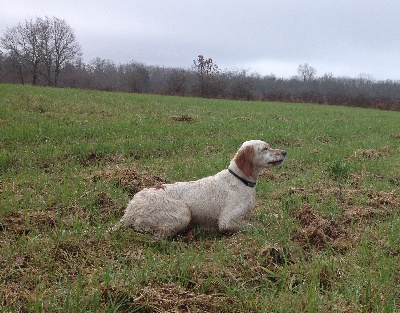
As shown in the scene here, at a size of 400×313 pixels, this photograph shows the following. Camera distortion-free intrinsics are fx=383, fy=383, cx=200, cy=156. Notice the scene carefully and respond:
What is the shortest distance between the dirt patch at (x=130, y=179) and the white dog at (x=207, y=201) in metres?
1.40

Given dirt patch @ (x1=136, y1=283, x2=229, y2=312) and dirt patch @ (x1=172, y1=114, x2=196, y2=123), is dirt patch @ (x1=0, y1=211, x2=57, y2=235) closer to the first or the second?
dirt patch @ (x1=136, y1=283, x2=229, y2=312)

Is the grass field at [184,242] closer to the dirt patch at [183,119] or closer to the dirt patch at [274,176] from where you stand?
the dirt patch at [274,176]

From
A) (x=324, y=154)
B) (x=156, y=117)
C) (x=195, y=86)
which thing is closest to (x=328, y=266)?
(x=324, y=154)

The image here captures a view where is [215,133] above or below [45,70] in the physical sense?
below

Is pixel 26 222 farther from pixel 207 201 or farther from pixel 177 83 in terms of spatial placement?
pixel 177 83

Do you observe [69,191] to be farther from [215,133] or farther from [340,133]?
[340,133]

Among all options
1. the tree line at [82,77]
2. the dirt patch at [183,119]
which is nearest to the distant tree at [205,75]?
the tree line at [82,77]

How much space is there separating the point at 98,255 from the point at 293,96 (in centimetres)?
5543

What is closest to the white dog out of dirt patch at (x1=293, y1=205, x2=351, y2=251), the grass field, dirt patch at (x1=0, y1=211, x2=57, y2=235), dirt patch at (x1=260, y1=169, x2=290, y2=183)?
Answer: the grass field

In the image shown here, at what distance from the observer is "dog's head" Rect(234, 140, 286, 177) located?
5418 millimetres

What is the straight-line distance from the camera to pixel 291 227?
16.0 ft

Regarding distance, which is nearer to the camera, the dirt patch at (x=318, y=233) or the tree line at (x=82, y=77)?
the dirt patch at (x=318, y=233)

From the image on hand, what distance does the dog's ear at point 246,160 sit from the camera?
17.7 ft

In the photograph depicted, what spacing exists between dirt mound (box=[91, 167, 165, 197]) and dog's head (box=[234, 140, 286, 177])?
1.79 metres
